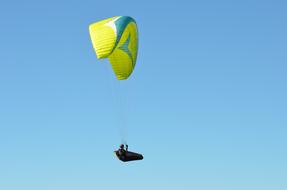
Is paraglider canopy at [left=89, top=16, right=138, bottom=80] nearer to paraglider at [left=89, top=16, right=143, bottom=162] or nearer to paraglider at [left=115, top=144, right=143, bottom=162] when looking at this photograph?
paraglider at [left=89, top=16, right=143, bottom=162]

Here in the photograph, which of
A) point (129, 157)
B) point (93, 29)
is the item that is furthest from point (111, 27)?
point (129, 157)

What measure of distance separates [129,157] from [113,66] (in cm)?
855

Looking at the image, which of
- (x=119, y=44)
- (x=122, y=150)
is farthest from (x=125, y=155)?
(x=119, y=44)

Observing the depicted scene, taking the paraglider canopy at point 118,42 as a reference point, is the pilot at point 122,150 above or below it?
below

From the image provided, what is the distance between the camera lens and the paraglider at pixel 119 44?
109m

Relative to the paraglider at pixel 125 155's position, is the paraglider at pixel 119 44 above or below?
above

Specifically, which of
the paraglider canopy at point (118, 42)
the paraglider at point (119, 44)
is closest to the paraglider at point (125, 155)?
the paraglider at point (119, 44)

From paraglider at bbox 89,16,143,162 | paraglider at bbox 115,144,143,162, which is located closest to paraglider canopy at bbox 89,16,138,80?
paraglider at bbox 89,16,143,162

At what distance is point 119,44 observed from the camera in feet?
364

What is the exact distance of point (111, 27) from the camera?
111m

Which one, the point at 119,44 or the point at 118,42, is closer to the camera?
the point at 118,42

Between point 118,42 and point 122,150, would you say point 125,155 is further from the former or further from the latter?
point 118,42

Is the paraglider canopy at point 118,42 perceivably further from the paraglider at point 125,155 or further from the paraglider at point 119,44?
the paraglider at point 125,155

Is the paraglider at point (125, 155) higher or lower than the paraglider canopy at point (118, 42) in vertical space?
lower
